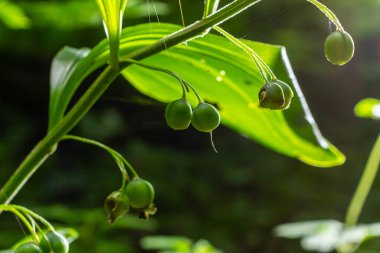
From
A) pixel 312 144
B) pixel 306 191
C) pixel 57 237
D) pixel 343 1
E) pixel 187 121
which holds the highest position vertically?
pixel 343 1

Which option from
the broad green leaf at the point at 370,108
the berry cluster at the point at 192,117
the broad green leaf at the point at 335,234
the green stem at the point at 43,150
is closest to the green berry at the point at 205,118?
the berry cluster at the point at 192,117

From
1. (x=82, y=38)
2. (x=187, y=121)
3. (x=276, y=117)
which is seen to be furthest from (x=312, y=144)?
(x=82, y=38)

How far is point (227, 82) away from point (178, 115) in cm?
22

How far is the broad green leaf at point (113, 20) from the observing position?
0.56 m

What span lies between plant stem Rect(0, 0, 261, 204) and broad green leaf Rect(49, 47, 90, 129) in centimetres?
8

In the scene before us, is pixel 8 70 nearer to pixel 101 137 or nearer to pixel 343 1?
pixel 101 137

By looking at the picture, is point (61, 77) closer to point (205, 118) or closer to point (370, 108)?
point (205, 118)

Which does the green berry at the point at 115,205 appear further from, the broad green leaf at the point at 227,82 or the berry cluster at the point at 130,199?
the broad green leaf at the point at 227,82

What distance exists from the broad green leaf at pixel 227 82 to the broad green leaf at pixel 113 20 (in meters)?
0.05

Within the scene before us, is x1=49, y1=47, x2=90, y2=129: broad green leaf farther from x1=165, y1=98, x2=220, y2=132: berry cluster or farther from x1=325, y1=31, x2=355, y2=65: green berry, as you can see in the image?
x1=325, y1=31, x2=355, y2=65: green berry

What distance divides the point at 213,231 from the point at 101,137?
41.7 inches

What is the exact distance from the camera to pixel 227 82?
75 centimetres

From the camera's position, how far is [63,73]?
73 centimetres

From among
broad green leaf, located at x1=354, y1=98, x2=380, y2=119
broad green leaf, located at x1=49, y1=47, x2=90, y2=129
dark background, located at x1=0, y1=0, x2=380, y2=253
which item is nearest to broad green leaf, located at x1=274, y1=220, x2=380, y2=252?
broad green leaf, located at x1=354, y1=98, x2=380, y2=119
